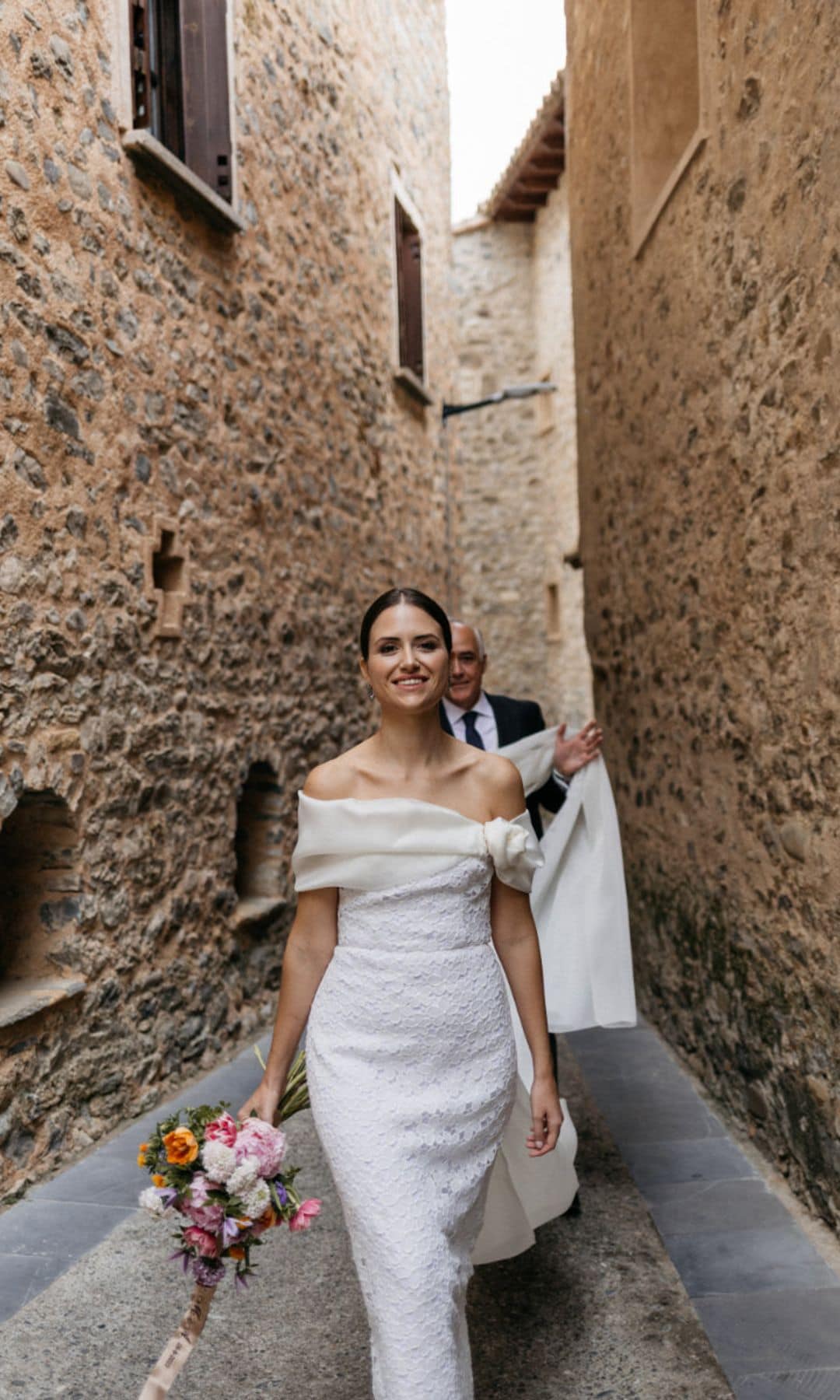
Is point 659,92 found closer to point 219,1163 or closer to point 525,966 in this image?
point 525,966

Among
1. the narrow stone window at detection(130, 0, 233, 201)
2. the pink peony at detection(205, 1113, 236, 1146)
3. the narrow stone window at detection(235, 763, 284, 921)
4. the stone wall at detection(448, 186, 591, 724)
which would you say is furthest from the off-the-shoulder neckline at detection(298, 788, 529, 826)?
the stone wall at detection(448, 186, 591, 724)

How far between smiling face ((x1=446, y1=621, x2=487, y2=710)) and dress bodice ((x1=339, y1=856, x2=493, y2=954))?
1718 millimetres

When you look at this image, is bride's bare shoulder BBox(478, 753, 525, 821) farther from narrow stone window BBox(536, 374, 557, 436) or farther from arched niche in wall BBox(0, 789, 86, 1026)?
narrow stone window BBox(536, 374, 557, 436)

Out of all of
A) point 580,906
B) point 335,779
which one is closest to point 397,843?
point 335,779

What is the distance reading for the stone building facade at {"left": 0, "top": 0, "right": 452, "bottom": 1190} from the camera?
418 centimetres

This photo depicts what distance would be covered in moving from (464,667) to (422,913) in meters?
1.82

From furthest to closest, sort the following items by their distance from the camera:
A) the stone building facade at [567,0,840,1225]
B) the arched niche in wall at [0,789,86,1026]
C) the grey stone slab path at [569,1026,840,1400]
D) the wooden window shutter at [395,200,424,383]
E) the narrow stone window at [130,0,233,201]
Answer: the wooden window shutter at [395,200,424,383]
the narrow stone window at [130,0,233,201]
the arched niche in wall at [0,789,86,1026]
the stone building facade at [567,0,840,1225]
the grey stone slab path at [569,1026,840,1400]

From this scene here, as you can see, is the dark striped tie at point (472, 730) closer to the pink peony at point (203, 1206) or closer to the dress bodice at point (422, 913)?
the dress bodice at point (422, 913)

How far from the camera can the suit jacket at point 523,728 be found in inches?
164

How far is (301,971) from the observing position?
2463mm

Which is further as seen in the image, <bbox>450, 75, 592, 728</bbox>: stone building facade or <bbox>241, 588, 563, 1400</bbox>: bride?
<bbox>450, 75, 592, 728</bbox>: stone building facade

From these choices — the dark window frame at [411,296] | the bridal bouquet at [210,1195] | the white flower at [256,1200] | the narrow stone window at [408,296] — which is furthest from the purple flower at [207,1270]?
the dark window frame at [411,296]

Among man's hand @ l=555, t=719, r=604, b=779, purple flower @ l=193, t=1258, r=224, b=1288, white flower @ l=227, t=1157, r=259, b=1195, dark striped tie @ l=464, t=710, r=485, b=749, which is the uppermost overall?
dark striped tie @ l=464, t=710, r=485, b=749

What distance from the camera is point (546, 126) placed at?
1518 centimetres
